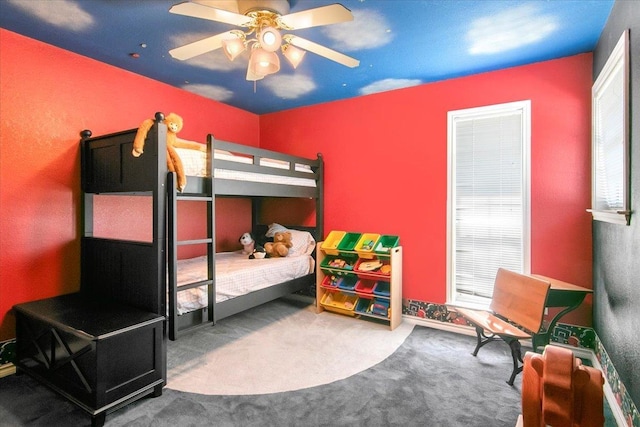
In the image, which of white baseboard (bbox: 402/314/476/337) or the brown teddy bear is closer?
white baseboard (bbox: 402/314/476/337)

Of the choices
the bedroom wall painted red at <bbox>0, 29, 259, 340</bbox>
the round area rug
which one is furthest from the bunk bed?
the round area rug

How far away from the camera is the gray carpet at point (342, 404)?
196cm

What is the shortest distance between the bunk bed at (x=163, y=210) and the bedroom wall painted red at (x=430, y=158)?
1136 millimetres

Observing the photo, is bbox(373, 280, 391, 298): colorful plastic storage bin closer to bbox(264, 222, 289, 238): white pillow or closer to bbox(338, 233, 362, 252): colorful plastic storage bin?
bbox(338, 233, 362, 252): colorful plastic storage bin

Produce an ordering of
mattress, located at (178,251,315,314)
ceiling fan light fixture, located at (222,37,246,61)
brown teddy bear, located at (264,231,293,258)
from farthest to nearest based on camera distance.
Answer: brown teddy bear, located at (264,231,293,258) < mattress, located at (178,251,315,314) < ceiling fan light fixture, located at (222,37,246,61)

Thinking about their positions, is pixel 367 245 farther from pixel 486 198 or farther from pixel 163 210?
pixel 163 210

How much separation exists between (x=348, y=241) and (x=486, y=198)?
1550 millimetres

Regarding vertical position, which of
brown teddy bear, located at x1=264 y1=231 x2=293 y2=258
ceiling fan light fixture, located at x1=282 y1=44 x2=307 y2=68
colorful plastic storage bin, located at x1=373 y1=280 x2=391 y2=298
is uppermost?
ceiling fan light fixture, located at x1=282 y1=44 x2=307 y2=68

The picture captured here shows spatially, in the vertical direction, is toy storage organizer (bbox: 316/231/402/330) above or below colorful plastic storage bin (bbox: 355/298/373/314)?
above

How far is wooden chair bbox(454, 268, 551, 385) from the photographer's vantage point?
236cm

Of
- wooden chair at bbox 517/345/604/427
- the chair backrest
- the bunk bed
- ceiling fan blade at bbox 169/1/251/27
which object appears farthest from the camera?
the chair backrest

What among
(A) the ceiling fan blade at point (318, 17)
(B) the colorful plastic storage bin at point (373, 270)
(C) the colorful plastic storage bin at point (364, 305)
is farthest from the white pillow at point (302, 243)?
(A) the ceiling fan blade at point (318, 17)

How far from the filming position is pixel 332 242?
3.98 meters

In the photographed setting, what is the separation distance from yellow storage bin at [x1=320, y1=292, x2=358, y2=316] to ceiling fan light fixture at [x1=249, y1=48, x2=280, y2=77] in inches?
103
